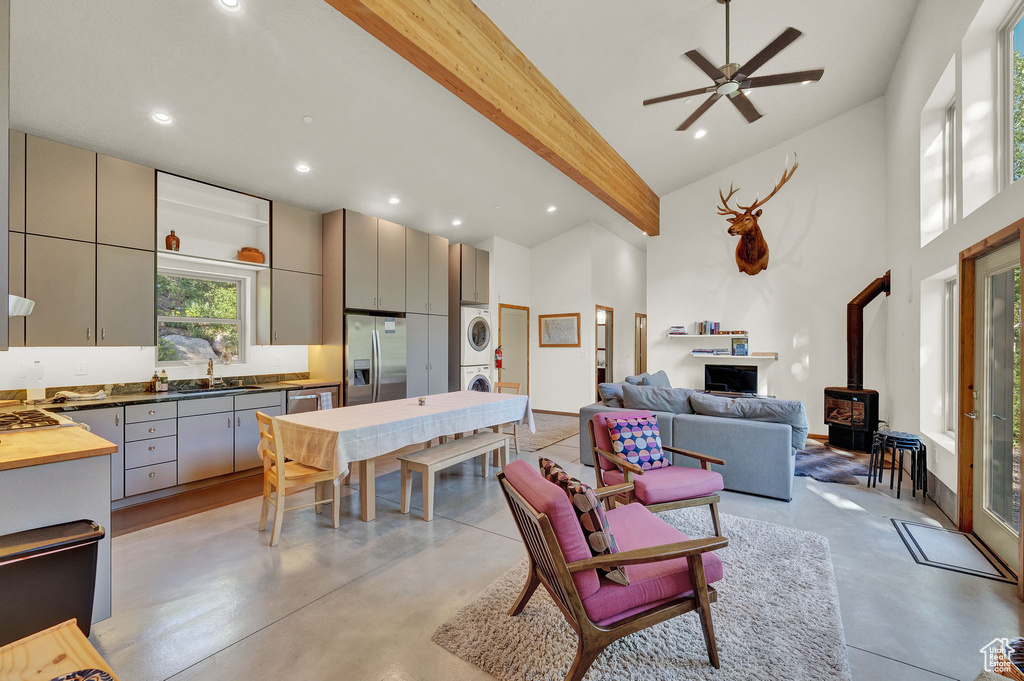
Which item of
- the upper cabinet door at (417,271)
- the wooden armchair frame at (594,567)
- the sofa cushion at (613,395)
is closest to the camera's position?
the wooden armchair frame at (594,567)

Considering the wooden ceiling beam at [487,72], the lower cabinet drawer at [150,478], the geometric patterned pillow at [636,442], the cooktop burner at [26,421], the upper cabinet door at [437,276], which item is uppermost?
the wooden ceiling beam at [487,72]

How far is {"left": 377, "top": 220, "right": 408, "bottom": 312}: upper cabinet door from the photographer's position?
5367mm

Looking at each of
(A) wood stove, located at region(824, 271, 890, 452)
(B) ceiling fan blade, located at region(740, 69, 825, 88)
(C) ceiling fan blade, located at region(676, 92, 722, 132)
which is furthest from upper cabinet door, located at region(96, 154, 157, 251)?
(A) wood stove, located at region(824, 271, 890, 452)

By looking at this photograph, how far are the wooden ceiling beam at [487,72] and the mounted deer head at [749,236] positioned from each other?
2.16 metres

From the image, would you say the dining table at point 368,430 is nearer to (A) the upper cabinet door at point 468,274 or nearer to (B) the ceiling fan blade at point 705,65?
(A) the upper cabinet door at point 468,274

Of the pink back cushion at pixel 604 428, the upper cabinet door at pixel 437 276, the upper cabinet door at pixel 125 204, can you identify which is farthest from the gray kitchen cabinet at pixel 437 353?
the pink back cushion at pixel 604 428

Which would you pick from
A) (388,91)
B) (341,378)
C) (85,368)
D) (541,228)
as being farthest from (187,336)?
(541,228)

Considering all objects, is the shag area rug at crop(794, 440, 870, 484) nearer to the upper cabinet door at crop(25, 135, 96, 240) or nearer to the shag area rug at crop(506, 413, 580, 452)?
the shag area rug at crop(506, 413, 580, 452)

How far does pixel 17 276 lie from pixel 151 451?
1501 millimetres

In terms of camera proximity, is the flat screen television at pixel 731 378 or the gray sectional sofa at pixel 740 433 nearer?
the gray sectional sofa at pixel 740 433

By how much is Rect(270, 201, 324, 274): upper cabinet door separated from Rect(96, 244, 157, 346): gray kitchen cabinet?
114 cm

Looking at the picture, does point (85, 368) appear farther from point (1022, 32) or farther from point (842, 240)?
point (842, 240)

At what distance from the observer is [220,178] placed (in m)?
4.09

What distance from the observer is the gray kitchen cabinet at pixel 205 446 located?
361 cm
